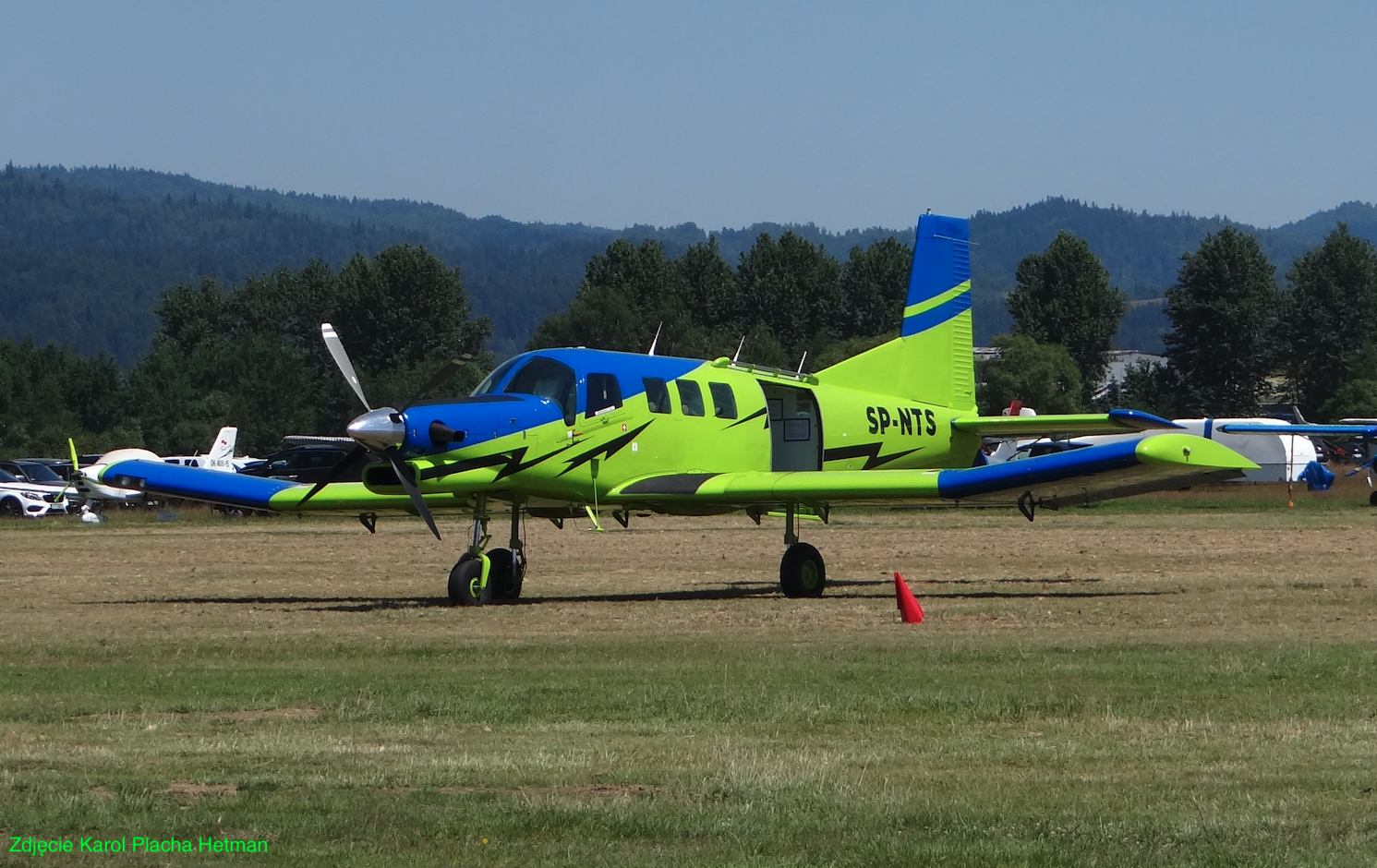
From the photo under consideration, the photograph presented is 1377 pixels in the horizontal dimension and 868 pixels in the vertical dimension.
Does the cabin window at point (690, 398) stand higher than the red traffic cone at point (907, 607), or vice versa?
the cabin window at point (690, 398)

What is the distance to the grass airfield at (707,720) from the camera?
7547 mm

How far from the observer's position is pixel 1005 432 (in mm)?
23172

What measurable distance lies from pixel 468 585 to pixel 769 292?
110 m

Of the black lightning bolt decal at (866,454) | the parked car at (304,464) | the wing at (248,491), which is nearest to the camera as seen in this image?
the wing at (248,491)

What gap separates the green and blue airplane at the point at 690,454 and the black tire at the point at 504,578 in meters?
0.02

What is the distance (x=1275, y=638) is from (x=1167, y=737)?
603cm

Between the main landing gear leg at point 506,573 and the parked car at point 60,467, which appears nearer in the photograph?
the main landing gear leg at point 506,573

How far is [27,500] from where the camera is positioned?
177 feet

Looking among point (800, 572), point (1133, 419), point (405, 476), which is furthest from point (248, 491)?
point (1133, 419)

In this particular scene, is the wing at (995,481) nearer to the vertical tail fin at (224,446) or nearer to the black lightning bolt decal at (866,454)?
the black lightning bolt decal at (866,454)

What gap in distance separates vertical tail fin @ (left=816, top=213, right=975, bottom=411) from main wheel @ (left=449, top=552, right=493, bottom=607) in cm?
661

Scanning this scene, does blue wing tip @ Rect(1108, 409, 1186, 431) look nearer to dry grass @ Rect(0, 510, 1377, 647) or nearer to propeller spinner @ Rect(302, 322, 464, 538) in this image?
dry grass @ Rect(0, 510, 1377, 647)

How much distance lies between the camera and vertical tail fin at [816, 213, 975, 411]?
24.5 meters

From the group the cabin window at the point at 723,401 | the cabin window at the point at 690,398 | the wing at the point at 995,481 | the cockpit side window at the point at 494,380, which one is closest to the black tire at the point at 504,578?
the wing at the point at 995,481
